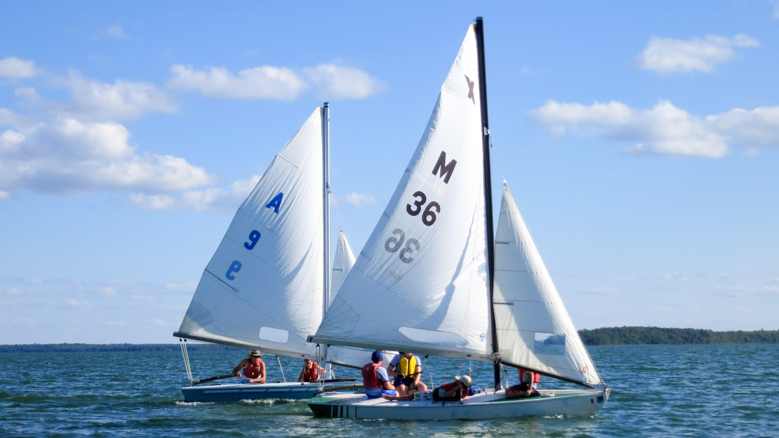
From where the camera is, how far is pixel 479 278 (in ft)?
60.5

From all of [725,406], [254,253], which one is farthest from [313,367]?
[725,406]

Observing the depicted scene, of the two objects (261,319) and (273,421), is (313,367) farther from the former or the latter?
(273,421)

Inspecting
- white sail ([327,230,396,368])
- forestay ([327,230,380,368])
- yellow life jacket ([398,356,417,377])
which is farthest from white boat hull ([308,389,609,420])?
forestay ([327,230,380,368])

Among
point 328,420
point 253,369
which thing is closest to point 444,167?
point 328,420

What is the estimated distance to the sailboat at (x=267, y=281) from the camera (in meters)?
23.4

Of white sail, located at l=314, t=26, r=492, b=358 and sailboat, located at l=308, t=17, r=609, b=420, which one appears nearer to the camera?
sailboat, located at l=308, t=17, r=609, b=420

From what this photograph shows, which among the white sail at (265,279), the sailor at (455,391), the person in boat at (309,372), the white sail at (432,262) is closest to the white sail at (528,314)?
the white sail at (432,262)

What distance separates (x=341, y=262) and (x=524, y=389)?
29.1ft

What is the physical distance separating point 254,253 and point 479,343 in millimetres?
8101

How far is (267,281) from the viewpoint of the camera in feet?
76.9

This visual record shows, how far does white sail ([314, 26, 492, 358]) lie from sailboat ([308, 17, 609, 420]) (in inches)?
0.9

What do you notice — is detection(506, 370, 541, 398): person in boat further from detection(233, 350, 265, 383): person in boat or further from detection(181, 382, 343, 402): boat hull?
detection(233, 350, 265, 383): person in boat

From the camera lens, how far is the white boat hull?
1745 cm

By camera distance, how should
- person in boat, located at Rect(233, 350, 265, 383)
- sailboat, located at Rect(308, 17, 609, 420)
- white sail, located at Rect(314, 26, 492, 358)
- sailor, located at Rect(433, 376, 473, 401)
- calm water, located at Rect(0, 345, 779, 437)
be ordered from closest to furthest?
calm water, located at Rect(0, 345, 779, 437)
sailor, located at Rect(433, 376, 473, 401)
sailboat, located at Rect(308, 17, 609, 420)
white sail, located at Rect(314, 26, 492, 358)
person in boat, located at Rect(233, 350, 265, 383)
